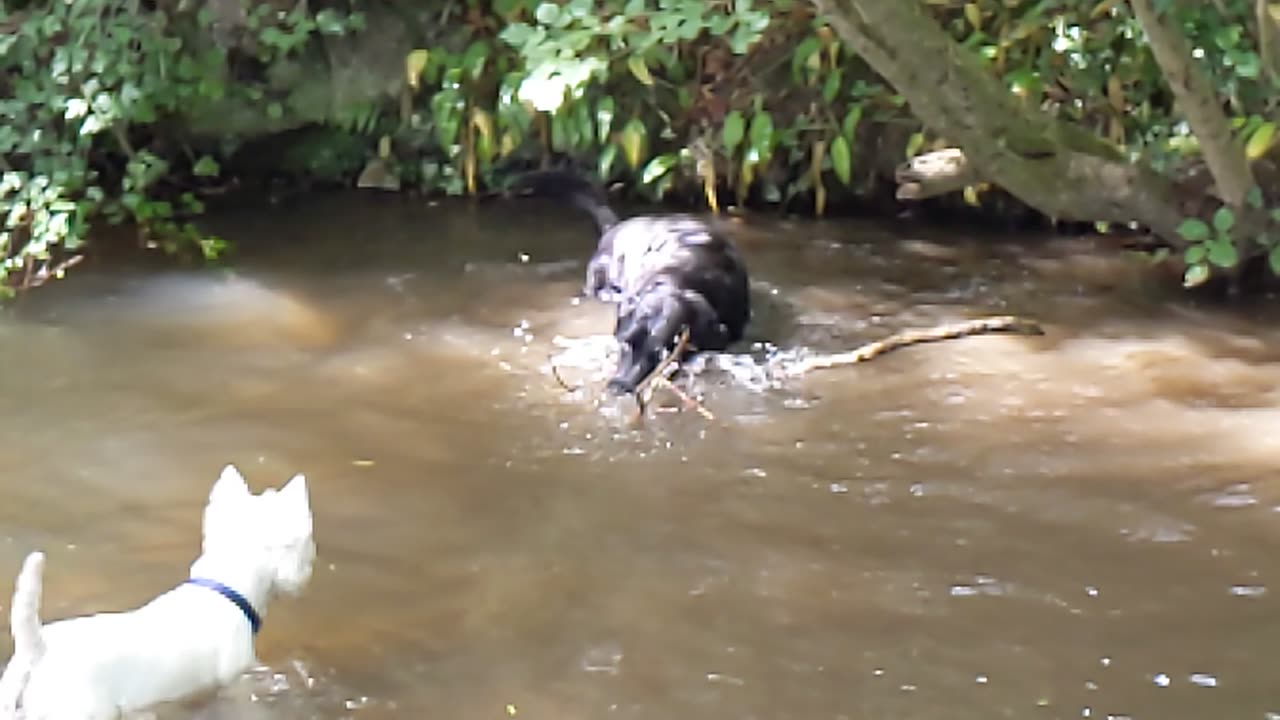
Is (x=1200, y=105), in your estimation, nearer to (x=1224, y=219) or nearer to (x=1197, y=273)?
(x=1224, y=219)

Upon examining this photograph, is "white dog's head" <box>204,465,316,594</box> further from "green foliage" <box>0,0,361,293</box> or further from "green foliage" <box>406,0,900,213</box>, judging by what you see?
"green foliage" <box>406,0,900,213</box>

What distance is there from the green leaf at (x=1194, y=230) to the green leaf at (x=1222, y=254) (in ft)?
0.20

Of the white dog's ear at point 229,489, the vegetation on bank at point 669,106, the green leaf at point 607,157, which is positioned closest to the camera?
the white dog's ear at point 229,489

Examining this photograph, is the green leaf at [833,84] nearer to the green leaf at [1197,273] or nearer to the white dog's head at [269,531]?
the green leaf at [1197,273]

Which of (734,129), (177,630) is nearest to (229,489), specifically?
(177,630)

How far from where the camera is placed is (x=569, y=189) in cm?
739

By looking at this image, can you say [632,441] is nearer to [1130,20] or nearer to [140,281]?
[140,281]

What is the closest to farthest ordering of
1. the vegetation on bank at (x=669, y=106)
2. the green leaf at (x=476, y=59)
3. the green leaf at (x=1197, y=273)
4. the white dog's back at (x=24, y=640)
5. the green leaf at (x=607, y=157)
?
the white dog's back at (x=24, y=640)
the green leaf at (x=1197, y=273)
the vegetation on bank at (x=669, y=106)
the green leaf at (x=607, y=157)
the green leaf at (x=476, y=59)

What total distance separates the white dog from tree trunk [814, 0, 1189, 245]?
120 inches

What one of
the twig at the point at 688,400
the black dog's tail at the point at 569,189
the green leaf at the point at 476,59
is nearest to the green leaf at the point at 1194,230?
the twig at the point at 688,400

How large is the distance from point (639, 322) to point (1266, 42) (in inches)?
108

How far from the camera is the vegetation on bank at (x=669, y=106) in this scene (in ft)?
18.0

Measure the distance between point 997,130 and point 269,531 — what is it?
145 inches

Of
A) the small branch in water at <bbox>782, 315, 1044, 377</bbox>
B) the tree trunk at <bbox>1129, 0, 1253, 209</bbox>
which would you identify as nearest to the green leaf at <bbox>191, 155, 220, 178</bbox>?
the small branch in water at <bbox>782, 315, 1044, 377</bbox>
